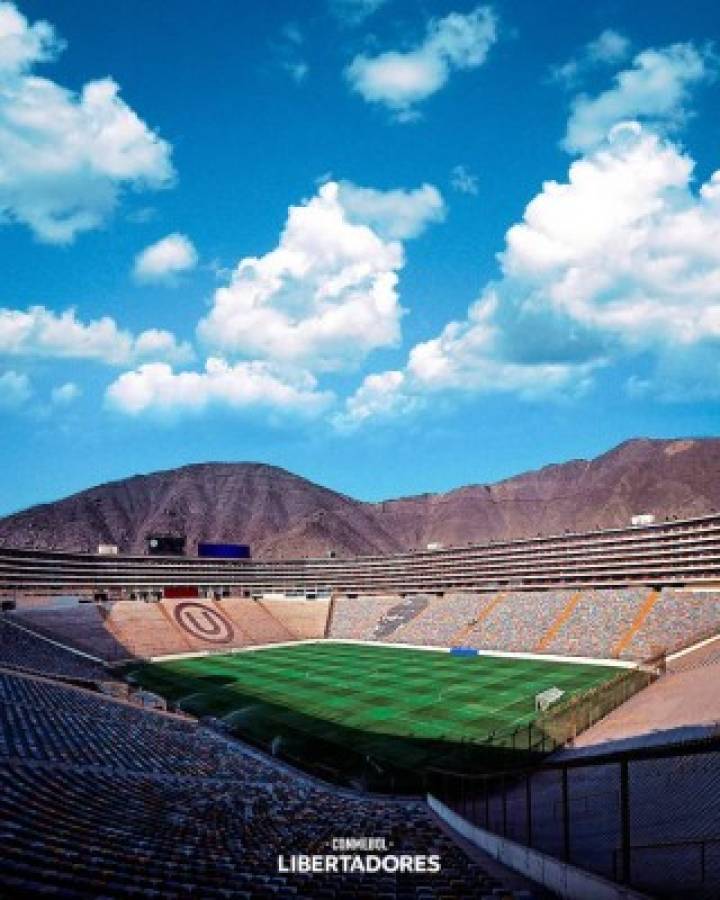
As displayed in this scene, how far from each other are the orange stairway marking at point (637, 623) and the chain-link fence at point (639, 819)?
36052mm

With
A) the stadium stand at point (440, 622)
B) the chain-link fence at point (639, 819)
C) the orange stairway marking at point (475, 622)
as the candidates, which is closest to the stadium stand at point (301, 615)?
the stadium stand at point (440, 622)

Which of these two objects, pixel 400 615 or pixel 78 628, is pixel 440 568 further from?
pixel 78 628

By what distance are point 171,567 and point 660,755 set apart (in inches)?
4242

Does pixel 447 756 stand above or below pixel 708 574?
below

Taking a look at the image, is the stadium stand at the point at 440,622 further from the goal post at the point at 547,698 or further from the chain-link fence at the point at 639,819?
the chain-link fence at the point at 639,819

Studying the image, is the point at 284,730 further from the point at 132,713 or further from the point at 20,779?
the point at 20,779

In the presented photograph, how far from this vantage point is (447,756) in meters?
32.4

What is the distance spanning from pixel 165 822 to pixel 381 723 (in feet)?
93.1

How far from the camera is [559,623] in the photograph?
6619cm

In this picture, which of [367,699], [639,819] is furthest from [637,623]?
[639,819]

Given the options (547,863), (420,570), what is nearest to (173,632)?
(420,570)

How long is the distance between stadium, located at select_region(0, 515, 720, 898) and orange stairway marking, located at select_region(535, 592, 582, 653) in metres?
0.39

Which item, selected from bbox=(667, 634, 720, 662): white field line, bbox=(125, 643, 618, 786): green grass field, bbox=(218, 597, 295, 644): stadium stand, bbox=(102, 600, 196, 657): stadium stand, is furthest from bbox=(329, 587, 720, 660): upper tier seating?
bbox=(102, 600, 196, 657): stadium stand

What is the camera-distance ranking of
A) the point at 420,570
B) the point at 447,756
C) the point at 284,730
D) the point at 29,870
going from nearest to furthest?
the point at 29,870 < the point at 447,756 < the point at 284,730 < the point at 420,570
